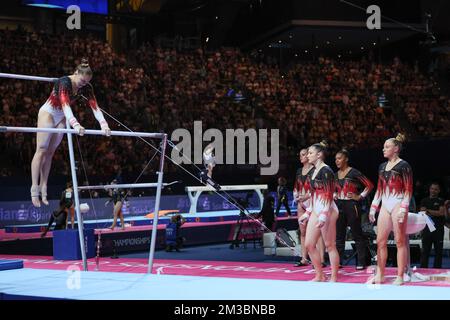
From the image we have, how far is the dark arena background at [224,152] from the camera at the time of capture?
747cm

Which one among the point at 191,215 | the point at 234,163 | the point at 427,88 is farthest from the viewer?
the point at 427,88

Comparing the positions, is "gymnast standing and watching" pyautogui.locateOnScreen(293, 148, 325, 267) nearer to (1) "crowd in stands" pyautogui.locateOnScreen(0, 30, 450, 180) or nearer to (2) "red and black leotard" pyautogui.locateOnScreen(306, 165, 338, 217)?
(2) "red and black leotard" pyautogui.locateOnScreen(306, 165, 338, 217)

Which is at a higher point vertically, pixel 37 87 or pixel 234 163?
pixel 37 87

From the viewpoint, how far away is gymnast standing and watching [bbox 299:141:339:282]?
25.8 feet

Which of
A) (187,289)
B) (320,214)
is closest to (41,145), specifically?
(187,289)

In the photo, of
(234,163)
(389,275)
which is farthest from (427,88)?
(389,275)

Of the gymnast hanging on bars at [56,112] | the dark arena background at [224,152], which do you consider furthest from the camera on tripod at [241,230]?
the gymnast hanging on bars at [56,112]

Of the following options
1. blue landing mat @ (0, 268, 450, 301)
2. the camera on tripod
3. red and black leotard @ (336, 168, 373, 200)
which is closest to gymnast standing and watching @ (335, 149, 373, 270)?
red and black leotard @ (336, 168, 373, 200)

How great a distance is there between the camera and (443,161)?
750 inches

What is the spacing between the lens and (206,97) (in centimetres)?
2344

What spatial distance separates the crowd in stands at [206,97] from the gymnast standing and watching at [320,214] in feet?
34.2

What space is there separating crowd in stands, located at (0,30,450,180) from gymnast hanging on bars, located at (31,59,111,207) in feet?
33.1
